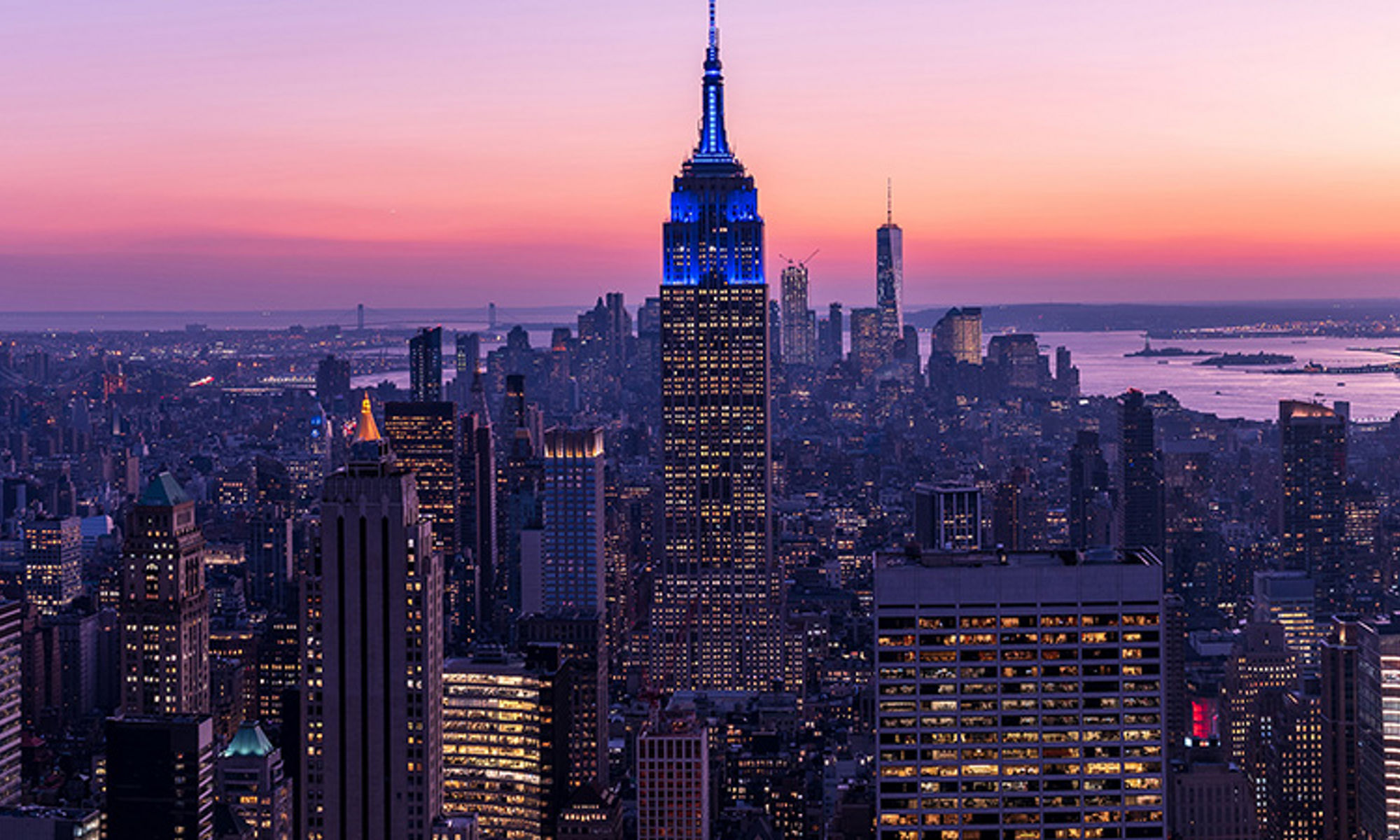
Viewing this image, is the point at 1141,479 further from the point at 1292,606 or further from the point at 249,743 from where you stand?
the point at 249,743

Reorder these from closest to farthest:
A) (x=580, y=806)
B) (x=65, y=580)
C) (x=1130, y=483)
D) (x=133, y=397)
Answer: (x=580, y=806) < (x=65, y=580) < (x=1130, y=483) < (x=133, y=397)

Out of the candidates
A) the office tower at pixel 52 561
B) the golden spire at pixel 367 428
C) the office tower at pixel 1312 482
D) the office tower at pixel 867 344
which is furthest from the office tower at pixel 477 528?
the office tower at pixel 867 344

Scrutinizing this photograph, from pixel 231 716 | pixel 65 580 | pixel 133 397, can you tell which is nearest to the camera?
pixel 231 716

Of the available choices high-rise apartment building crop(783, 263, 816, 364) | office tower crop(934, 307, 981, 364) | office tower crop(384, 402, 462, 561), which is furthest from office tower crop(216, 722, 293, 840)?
office tower crop(934, 307, 981, 364)

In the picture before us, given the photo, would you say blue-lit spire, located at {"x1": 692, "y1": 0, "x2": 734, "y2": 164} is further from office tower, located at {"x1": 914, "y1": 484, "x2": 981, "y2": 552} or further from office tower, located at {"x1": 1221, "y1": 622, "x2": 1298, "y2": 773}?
office tower, located at {"x1": 1221, "y1": 622, "x2": 1298, "y2": 773}

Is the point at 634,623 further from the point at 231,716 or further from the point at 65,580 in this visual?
the point at 231,716

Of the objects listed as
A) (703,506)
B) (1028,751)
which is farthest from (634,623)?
(1028,751)
